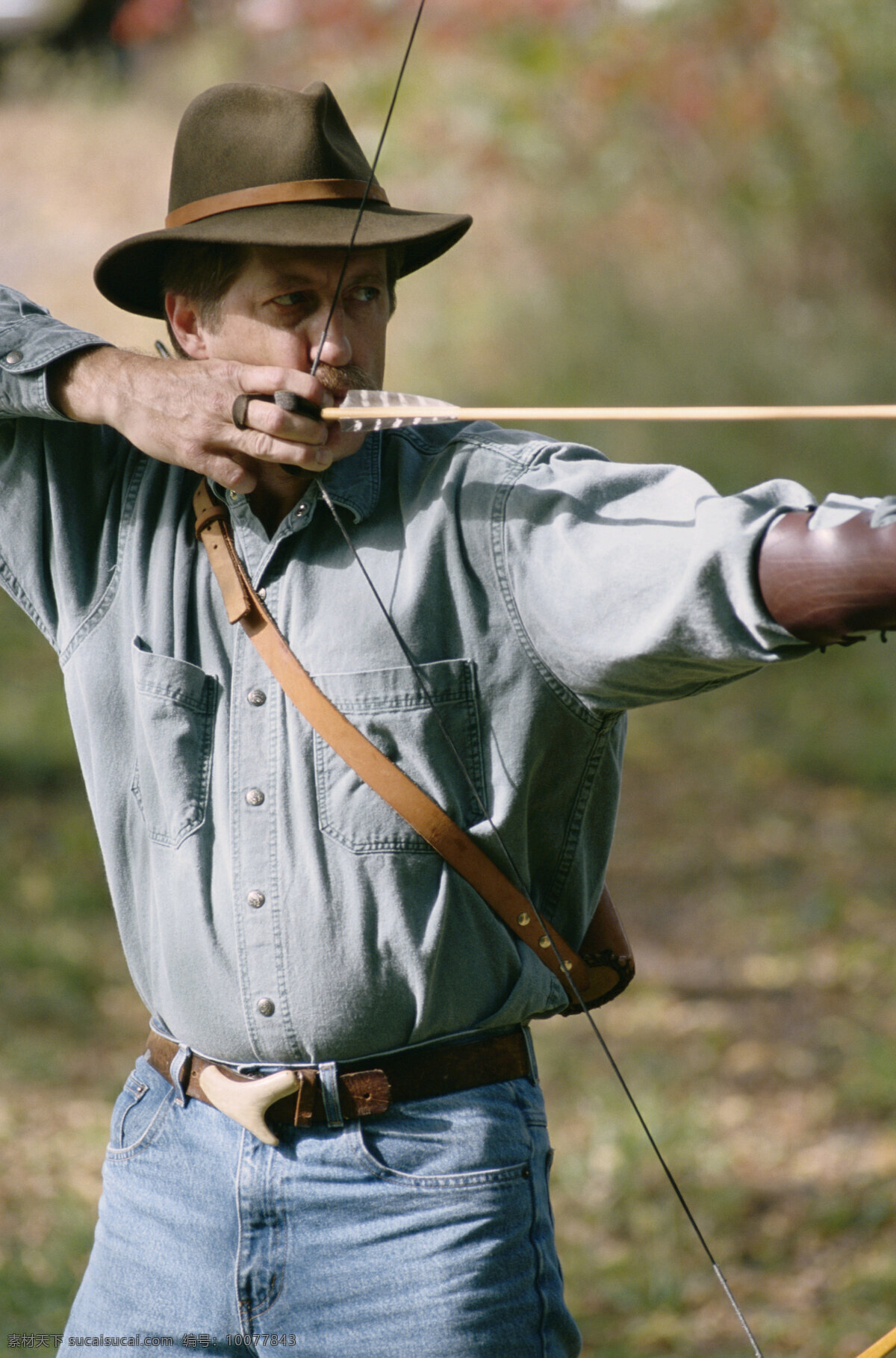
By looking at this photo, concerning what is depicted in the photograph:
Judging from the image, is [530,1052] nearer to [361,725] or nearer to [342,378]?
[361,725]

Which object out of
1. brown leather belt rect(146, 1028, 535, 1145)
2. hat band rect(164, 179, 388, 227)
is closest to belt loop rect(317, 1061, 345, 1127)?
brown leather belt rect(146, 1028, 535, 1145)

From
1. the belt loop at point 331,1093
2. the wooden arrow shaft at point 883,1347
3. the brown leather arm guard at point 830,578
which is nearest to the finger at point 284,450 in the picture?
the brown leather arm guard at point 830,578

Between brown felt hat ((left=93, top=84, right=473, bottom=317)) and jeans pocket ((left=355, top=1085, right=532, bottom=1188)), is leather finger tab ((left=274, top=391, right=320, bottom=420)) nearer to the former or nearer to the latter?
brown felt hat ((left=93, top=84, right=473, bottom=317))

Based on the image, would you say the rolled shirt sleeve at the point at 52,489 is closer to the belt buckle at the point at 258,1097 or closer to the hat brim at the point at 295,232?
the hat brim at the point at 295,232

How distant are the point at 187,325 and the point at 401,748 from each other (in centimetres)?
68

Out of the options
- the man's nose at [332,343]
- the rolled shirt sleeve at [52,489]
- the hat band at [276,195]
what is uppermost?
the hat band at [276,195]

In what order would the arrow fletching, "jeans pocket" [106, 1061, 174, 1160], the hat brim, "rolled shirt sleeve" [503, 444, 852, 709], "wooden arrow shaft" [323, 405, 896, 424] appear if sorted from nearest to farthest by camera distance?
1. "wooden arrow shaft" [323, 405, 896, 424]
2. "rolled shirt sleeve" [503, 444, 852, 709]
3. the arrow fletching
4. the hat brim
5. "jeans pocket" [106, 1061, 174, 1160]

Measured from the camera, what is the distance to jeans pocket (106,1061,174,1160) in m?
1.77

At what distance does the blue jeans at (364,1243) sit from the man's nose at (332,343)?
0.91 m

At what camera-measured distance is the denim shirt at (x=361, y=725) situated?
158 centimetres

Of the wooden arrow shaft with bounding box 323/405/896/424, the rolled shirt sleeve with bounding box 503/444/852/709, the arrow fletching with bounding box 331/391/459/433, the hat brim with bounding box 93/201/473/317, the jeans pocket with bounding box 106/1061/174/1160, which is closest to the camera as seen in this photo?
the wooden arrow shaft with bounding box 323/405/896/424

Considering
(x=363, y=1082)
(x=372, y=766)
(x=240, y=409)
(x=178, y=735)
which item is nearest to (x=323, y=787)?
(x=372, y=766)

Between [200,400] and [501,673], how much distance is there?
1.58 feet

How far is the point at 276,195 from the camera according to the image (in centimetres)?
174
